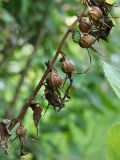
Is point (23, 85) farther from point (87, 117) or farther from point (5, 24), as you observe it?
point (87, 117)

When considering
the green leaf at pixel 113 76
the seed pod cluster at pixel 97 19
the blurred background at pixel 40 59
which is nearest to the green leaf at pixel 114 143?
the green leaf at pixel 113 76

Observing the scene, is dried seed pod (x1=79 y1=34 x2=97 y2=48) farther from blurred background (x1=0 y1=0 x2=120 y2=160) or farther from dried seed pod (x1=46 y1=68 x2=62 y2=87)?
blurred background (x1=0 y1=0 x2=120 y2=160)

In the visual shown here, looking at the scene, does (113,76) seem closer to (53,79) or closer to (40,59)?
(53,79)

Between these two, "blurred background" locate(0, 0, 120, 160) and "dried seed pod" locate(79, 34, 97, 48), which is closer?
"dried seed pod" locate(79, 34, 97, 48)

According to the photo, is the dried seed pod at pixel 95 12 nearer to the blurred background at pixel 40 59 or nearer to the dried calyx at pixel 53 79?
the dried calyx at pixel 53 79

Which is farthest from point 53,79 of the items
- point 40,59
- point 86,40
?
point 40,59

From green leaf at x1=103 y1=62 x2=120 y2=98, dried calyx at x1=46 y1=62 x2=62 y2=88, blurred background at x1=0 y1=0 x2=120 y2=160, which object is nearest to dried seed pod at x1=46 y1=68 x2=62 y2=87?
dried calyx at x1=46 y1=62 x2=62 y2=88
